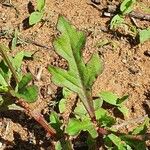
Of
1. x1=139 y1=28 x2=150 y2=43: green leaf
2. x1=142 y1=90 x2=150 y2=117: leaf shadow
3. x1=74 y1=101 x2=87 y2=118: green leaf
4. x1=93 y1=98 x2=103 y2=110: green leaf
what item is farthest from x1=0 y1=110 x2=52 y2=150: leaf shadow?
x1=139 y1=28 x2=150 y2=43: green leaf

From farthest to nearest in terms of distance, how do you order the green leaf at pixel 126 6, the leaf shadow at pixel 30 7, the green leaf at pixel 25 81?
the leaf shadow at pixel 30 7 → the green leaf at pixel 126 6 → the green leaf at pixel 25 81

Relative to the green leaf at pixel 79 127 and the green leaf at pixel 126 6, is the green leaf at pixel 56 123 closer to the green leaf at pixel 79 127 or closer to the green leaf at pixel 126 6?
the green leaf at pixel 79 127

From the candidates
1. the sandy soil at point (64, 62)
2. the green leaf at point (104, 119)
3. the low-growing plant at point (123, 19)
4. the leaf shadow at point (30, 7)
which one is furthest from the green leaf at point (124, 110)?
the leaf shadow at point (30, 7)

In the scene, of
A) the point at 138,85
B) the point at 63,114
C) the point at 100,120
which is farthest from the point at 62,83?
the point at 138,85

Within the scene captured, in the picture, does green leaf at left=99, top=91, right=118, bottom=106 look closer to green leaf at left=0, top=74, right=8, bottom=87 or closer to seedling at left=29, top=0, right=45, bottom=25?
green leaf at left=0, top=74, right=8, bottom=87

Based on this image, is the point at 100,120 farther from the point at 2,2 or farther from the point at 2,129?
the point at 2,2
